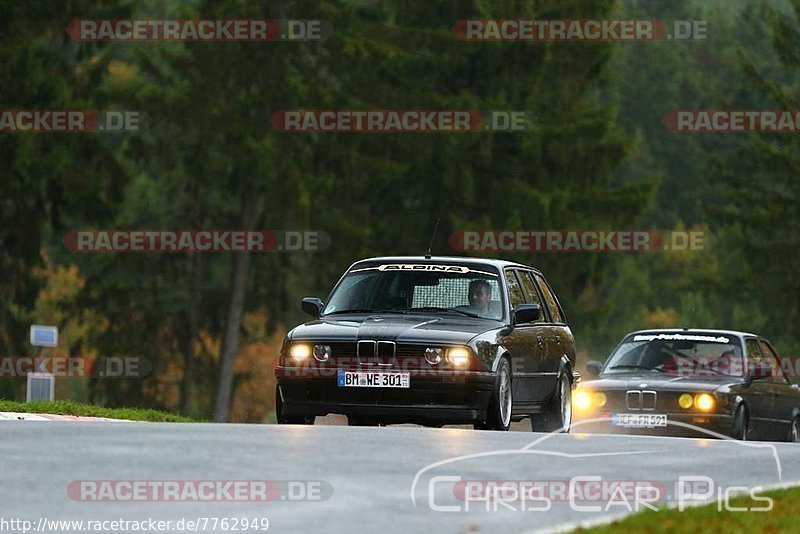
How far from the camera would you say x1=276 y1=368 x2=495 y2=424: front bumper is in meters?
15.9

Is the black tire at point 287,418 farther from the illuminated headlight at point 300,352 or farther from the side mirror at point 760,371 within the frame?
the side mirror at point 760,371

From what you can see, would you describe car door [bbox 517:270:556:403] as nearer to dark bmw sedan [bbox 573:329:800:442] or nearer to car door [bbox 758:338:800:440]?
dark bmw sedan [bbox 573:329:800:442]

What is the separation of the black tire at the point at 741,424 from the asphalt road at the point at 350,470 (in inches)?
194

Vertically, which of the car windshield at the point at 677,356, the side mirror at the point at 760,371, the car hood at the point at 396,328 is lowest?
the side mirror at the point at 760,371

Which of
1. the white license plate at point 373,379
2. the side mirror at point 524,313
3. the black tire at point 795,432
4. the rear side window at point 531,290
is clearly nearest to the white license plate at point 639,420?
the rear side window at point 531,290

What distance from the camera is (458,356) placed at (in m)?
15.9

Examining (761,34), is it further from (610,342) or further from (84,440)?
(84,440)

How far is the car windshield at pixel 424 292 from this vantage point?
17.2 meters

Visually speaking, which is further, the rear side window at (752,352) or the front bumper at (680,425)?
the rear side window at (752,352)

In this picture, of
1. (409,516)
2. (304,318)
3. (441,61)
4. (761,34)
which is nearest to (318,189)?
(441,61)

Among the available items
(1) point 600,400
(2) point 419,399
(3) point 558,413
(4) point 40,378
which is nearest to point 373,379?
(2) point 419,399

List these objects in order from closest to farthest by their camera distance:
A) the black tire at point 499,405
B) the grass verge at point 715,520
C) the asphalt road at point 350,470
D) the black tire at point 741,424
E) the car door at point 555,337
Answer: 1. the asphalt road at point 350,470
2. the grass verge at point 715,520
3. the black tire at point 499,405
4. the car door at point 555,337
5. the black tire at point 741,424

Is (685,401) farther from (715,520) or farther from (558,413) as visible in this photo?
(715,520)

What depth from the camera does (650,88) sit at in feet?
309
